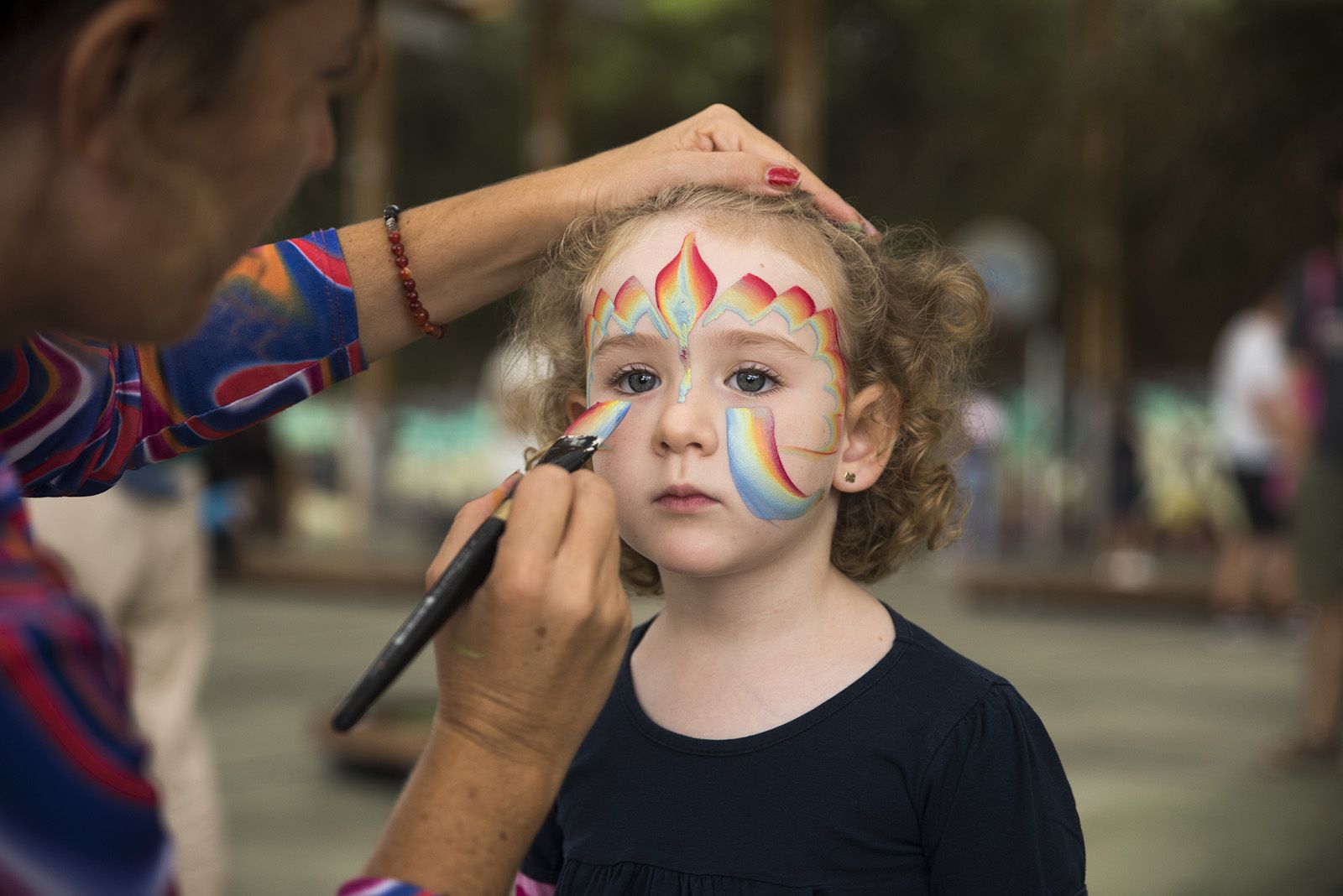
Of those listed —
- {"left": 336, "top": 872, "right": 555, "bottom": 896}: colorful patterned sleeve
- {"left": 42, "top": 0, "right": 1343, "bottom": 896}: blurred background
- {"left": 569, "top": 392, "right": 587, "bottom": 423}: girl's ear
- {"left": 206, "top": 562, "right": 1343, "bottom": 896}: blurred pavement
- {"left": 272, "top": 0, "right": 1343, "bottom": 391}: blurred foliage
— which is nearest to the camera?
{"left": 336, "top": 872, "right": 555, "bottom": 896}: colorful patterned sleeve

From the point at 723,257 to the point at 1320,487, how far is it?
4.07 meters

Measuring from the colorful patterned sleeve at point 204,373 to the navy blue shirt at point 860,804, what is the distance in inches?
19.8

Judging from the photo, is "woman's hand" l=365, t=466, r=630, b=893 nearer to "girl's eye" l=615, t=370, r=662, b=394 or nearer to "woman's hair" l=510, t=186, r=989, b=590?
"girl's eye" l=615, t=370, r=662, b=394

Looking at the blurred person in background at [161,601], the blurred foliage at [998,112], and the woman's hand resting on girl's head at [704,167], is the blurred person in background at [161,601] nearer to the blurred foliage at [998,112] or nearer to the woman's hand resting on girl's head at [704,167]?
the woman's hand resting on girl's head at [704,167]

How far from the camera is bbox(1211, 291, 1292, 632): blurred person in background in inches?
284

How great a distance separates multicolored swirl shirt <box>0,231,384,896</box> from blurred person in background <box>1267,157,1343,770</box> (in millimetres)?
4143

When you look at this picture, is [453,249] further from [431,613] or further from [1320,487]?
[1320,487]

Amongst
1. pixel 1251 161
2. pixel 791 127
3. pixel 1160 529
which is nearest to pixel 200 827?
pixel 791 127

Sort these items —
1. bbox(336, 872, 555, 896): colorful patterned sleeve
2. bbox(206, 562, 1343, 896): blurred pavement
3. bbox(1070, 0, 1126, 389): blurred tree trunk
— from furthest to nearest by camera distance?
1. bbox(1070, 0, 1126, 389): blurred tree trunk
2. bbox(206, 562, 1343, 896): blurred pavement
3. bbox(336, 872, 555, 896): colorful patterned sleeve

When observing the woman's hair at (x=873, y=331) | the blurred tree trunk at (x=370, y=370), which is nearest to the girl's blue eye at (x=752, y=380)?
the woman's hair at (x=873, y=331)

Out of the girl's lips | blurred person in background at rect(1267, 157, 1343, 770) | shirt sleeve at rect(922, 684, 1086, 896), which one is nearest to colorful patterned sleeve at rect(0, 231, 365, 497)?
the girl's lips

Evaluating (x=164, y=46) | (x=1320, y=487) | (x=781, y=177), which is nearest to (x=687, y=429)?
(x=781, y=177)

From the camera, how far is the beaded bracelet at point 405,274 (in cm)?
154

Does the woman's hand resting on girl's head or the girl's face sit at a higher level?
the woman's hand resting on girl's head
